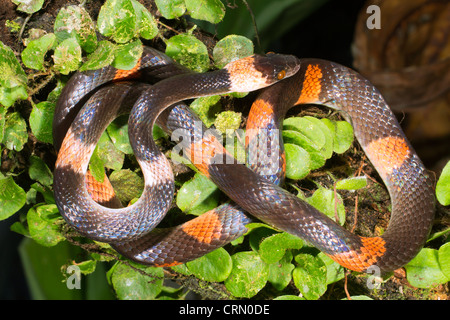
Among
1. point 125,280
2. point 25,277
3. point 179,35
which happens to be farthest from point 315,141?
point 25,277

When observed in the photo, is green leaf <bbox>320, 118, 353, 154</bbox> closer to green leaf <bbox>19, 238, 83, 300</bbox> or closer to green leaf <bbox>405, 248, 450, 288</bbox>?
green leaf <bbox>405, 248, 450, 288</bbox>

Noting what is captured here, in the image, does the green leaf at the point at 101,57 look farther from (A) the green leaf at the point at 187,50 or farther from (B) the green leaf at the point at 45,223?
(B) the green leaf at the point at 45,223

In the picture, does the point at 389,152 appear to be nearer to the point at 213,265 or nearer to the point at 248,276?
the point at 248,276

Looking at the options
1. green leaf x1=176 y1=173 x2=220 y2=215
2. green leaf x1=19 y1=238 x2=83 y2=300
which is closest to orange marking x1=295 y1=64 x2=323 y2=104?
green leaf x1=176 y1=173 x2=220 y2=215

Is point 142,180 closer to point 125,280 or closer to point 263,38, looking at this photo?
point 125,280

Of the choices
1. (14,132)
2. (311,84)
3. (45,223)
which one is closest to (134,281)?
(45,223)
